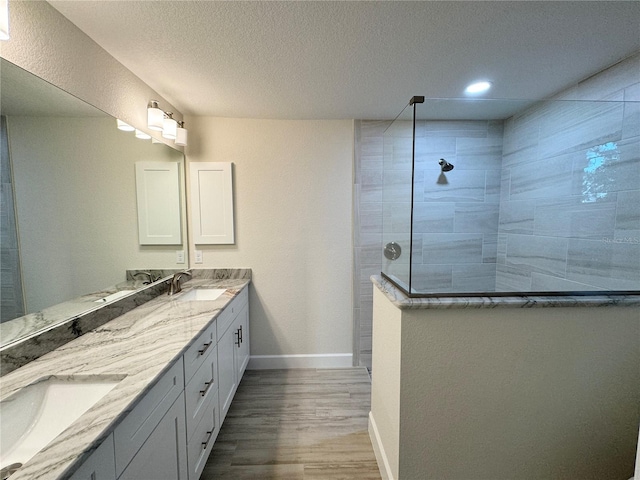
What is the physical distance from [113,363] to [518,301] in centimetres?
175

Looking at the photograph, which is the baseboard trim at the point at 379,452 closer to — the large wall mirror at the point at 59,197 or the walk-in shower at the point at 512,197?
the walk-in shower at the point at 512,197

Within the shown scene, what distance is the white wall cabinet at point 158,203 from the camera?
1.87 meters

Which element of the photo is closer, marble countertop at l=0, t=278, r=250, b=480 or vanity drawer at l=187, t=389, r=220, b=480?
marble countertop at l=0, t=278, r=250, b=480

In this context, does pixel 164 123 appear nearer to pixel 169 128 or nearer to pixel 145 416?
pixel 169 128

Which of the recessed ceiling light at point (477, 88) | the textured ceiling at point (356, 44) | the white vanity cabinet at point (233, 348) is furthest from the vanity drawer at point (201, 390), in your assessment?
the recessed ceiling light at point (477, 88)

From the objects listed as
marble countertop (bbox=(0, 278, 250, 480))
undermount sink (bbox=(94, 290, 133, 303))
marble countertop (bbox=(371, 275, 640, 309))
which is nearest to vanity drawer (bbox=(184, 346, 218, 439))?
marble countertop (bbox=(0, 278, 250, 480))

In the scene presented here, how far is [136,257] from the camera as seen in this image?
5.99 feet

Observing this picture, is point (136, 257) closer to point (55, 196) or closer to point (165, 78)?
point (55, 196)

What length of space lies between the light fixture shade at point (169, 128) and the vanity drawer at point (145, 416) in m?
1.67

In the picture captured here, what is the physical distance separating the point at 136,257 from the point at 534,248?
116 inches

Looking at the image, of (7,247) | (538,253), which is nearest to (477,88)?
(538,253)

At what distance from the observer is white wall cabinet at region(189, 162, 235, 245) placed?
8.10ft

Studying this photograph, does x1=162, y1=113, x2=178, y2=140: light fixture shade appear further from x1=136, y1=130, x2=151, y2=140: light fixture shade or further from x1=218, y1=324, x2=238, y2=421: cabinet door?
x1=218, y1=324, x2=238, y2=421: cabinet door

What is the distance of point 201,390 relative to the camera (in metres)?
1.44
